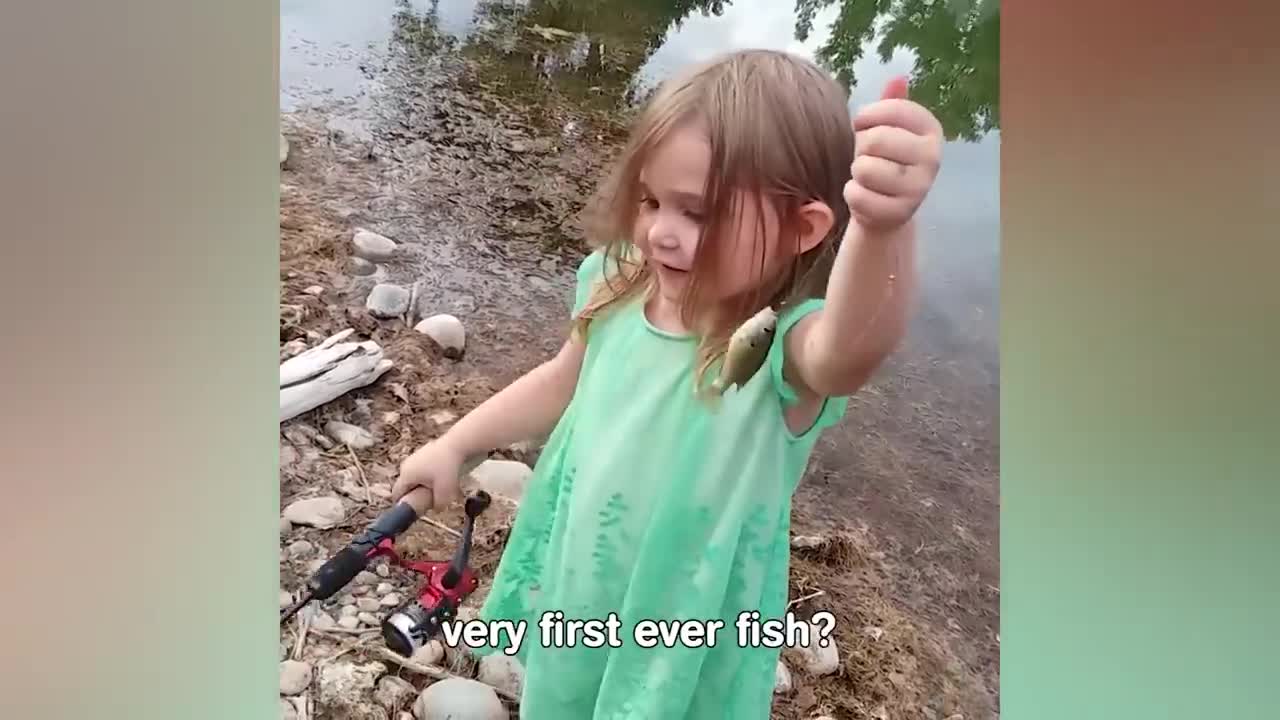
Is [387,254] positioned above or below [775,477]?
above

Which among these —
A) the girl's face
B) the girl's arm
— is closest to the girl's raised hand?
the girl's face

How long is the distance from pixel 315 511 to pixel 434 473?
137mm

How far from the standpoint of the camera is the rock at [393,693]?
985 mm

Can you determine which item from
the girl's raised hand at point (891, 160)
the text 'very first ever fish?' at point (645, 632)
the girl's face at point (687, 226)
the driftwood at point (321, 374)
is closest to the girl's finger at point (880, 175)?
the girl's raised hand at point (891, 160)

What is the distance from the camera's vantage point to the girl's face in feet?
3.18

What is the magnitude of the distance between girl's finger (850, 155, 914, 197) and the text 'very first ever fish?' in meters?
0.48

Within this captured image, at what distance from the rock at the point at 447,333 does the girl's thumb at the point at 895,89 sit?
0.54 meters

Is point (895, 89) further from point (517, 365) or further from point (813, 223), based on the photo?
point (517, 365)

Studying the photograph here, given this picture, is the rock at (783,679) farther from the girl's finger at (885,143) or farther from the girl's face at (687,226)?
the girl's finger at (885,143)

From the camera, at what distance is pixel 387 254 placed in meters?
1.01
